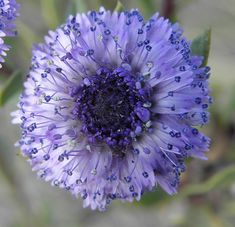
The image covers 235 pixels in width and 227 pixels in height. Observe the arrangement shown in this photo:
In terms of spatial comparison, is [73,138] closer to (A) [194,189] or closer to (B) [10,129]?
(A) [194,189]

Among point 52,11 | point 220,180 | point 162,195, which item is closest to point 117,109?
point 220,180

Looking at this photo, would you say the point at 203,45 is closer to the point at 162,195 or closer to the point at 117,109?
the point at 117,109

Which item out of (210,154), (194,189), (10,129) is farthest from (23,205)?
(194,189)

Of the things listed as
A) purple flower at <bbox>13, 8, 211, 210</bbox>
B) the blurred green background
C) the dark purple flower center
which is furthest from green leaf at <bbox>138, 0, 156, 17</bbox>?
the dark purple flower center

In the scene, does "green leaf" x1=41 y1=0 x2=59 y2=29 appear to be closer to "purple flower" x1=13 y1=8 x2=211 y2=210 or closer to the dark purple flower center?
"purple flower" x1=13 y1=8 x2=211 y2=210

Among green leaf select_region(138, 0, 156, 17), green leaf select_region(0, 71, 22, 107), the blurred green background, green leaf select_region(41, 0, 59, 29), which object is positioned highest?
green leaf select_region(41, 0, 59, 29)

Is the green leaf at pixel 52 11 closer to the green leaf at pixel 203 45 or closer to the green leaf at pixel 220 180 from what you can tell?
the green leaf at pixel 203 45
